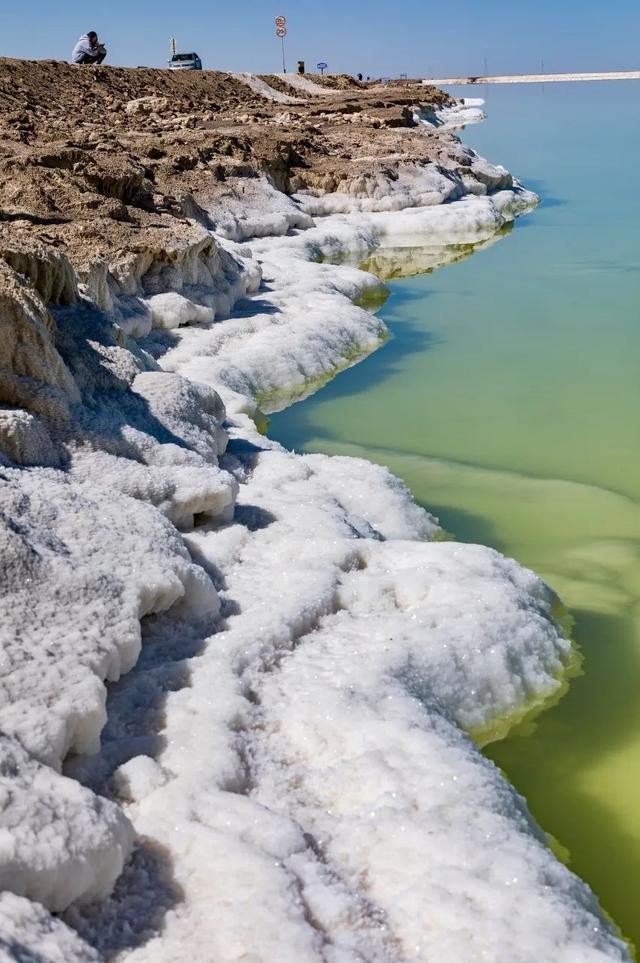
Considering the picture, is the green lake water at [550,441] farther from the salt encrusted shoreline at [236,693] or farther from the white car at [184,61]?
the white car at [184,61]

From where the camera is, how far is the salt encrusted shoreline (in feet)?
6.92

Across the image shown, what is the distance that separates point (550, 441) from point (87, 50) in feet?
76.2

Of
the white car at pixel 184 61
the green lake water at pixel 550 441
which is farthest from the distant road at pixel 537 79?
the green lake water at pixel 550 441

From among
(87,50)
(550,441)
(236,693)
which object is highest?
(87,50)

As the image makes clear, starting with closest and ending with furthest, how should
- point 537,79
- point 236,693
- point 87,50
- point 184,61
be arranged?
point 236,693 → point 87,50 → point 184,61 → point 537,79

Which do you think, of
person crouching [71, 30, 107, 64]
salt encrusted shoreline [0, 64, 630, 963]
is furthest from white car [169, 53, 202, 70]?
salt encrusted shoreline [0, 64, 630, 963]

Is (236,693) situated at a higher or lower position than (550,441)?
higher

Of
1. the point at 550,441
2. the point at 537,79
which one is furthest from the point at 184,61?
the point at 537,79

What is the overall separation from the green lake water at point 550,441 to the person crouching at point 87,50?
54.4ft

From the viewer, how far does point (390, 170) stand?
14133 mm

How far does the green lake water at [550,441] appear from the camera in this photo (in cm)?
326

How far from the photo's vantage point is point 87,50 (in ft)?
84.3

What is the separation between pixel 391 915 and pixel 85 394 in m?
2.66

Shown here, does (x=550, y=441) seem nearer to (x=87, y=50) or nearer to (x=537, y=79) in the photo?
(x=87, y=50)
